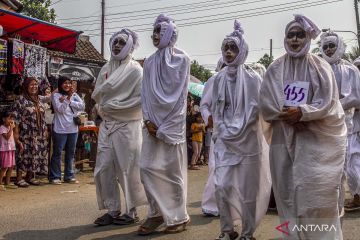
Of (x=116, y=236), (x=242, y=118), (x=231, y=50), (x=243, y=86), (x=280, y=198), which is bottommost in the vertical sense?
(x=116, y=236)

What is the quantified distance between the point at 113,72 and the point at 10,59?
436 cm

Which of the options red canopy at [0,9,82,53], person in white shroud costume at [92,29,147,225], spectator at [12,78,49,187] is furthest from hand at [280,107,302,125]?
red canopy at [0,9,82,53]

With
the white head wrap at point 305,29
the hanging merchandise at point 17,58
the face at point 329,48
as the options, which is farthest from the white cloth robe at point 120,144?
the hanging merchandise at point 17,58

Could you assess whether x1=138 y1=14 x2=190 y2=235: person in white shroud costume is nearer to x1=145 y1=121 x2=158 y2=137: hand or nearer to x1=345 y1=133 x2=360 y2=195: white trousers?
x1=145 y1=121 x2=158 y2=137: hand

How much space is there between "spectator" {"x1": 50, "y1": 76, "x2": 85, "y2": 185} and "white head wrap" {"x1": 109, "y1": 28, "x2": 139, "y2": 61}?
3826mm

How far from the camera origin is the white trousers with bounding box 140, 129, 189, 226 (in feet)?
18.0

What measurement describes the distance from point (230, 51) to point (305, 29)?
985 millimetres

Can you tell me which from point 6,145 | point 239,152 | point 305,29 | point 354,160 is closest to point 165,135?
point 239,152

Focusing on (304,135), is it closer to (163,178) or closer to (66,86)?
(163,178)

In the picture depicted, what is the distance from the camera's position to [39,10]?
27391 millimetres

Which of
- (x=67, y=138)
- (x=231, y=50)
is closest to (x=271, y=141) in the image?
(x=231, y=50)

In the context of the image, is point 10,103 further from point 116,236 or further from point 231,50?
point 231,50

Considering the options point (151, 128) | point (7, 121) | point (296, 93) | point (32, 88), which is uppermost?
point (32, 88)

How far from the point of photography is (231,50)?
17.1 ft
